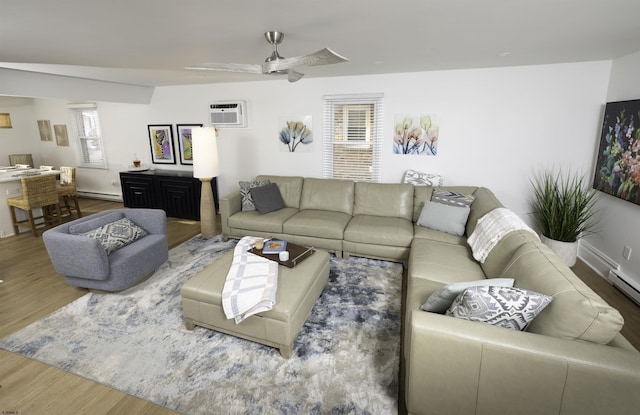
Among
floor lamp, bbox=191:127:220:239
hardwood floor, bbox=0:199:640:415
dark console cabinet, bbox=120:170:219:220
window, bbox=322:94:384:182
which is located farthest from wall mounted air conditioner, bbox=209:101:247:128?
hardwood floor, bbox=0:199:640:415

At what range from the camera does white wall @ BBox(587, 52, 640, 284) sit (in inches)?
116

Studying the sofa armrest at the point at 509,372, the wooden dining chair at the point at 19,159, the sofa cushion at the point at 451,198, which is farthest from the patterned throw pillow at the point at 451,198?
the wooden dining chair at the point at 19,159

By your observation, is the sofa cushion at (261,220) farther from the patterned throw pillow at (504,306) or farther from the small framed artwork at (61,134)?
the small framed artwork at (61,134)

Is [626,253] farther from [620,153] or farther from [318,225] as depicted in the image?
[318,225]

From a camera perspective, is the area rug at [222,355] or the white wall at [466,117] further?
the white wall at [466,117]

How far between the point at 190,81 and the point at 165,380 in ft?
14.6

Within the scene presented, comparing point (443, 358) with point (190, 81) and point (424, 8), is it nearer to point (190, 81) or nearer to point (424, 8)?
point (424, 8)

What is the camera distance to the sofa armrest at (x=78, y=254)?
2707mm

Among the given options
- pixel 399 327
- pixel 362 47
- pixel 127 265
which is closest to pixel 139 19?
pixel 362 47

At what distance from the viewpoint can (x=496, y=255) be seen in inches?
97.0

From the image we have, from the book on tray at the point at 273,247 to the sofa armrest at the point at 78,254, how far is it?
4.75 feet

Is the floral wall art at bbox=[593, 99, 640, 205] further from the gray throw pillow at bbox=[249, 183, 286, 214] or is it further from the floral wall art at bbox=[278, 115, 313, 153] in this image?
the gray throw pillow at bbox=[249, 183, 286, 214]

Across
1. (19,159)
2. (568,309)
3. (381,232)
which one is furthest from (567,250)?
(19,159)

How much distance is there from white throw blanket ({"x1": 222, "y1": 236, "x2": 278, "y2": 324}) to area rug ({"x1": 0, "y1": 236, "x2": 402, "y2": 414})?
1.22 ft
